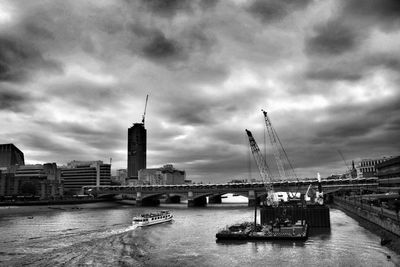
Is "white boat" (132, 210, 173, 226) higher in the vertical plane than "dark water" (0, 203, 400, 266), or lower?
higher

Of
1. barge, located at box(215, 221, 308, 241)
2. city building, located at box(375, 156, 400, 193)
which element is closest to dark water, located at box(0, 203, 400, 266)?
barge, located at box(215, 221, 308, 241)

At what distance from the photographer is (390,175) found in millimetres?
170125

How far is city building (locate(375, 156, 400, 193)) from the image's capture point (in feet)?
510

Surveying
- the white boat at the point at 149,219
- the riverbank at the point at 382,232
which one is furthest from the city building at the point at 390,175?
the white boat at the point at 149,219

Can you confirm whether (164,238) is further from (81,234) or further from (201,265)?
(201,265)

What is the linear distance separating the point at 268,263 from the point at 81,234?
4686 centimetres

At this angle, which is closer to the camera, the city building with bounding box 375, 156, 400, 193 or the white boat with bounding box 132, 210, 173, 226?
the white boat with bounding box 132, 210, 173, 226

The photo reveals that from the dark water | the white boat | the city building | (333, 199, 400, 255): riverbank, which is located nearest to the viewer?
the dark water

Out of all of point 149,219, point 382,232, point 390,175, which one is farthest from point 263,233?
point 390,175

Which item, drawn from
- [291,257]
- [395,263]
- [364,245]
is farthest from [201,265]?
[364,245]

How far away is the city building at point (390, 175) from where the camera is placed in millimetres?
155375

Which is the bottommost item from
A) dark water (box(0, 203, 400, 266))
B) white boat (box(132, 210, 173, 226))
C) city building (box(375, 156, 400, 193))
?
dark water (box(0, 203, 400, 266))

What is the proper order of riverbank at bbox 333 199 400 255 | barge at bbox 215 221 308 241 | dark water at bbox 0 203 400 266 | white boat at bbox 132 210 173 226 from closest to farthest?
dark water at bbox 0 203 400 266, riverbank at bbox 333 199 400 255, barge at bbox 215 221 308 241, white boat at bbox 132 210 173 226

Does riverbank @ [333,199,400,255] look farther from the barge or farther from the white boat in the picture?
the white boat
